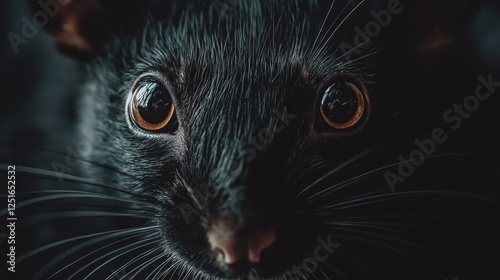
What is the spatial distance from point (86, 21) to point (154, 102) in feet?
1.46

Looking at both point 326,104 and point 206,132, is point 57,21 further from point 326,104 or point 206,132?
point 326,104

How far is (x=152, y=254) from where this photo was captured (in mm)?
1543

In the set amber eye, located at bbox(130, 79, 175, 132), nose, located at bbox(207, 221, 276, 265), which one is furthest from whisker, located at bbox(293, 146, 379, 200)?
amber eye, located at bbox(130, 79, 175, 132)

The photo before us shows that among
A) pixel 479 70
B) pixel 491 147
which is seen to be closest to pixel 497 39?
pixel 479 70

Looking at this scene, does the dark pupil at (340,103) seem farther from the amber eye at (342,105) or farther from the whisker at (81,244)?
the whisker at (81,244)

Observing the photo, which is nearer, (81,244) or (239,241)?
(239,241)

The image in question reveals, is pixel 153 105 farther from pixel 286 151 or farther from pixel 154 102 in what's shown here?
pixel 286 151

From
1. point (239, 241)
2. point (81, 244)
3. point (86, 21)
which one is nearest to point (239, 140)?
point (239, 241)

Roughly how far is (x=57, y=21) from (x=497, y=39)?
1185 mm

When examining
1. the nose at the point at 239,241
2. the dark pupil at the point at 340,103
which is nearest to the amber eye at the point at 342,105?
the dark pupil at the point at 340,103

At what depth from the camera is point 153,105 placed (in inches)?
51.8

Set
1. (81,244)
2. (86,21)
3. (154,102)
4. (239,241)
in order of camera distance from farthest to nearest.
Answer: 1. (86,21)
2. (81,244)
3. (154,102)
4. (239,241)

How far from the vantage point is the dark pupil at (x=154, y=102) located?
51.5 inches

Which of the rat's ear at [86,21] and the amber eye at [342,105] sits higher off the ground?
the rat's ear at [86,21]
